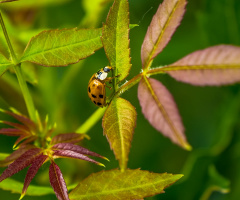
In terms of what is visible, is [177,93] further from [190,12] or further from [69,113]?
[69,113]

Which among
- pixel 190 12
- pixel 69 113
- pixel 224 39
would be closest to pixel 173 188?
pixel 69 113

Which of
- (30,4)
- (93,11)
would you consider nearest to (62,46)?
(93,11)

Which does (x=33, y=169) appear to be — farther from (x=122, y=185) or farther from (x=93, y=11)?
(x=93, y=11)

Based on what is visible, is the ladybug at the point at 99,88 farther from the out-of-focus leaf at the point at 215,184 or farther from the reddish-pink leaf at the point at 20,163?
the out-of-focus leaf at the point at 215,184

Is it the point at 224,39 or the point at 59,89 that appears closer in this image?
the point at 59,89

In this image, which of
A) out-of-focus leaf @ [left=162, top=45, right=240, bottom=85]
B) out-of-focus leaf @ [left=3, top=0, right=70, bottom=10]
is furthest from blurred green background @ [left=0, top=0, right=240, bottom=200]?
out-of-focus leaf @ [left=162, top=45, right=240, bottom=85]

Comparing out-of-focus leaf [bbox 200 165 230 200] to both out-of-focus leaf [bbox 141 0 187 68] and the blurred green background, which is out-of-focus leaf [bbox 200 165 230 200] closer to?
the blurred green background
